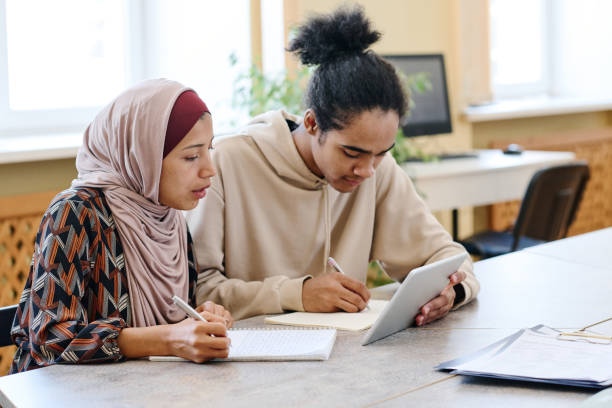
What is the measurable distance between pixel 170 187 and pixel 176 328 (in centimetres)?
31

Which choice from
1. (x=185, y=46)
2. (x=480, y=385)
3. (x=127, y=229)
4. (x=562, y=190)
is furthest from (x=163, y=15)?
(x=480, y=385)

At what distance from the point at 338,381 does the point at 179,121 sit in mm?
611

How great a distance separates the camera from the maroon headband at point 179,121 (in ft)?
5.18

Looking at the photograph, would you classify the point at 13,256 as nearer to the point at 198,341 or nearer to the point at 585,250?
the point at 198,341

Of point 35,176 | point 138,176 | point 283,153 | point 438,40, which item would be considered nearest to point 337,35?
point 283,153

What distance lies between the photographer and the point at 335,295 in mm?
1722

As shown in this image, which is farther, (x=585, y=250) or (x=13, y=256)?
(x=13, y=256)

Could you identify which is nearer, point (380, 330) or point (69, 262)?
point (69, 262)

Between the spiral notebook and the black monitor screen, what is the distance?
234 centimetres

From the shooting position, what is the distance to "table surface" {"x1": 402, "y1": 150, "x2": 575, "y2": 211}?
3365mm

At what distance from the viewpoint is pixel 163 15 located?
137 inches

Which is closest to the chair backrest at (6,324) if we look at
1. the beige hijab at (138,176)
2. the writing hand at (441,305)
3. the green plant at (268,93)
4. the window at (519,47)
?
the beige hijab at (138,176)

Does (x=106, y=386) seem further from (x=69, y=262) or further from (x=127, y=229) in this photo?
(x=127, y=229)

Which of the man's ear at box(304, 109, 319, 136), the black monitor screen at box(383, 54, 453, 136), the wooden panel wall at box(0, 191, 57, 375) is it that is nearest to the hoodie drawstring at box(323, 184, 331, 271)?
the man's ear at box(304, 109, 319, 136)
